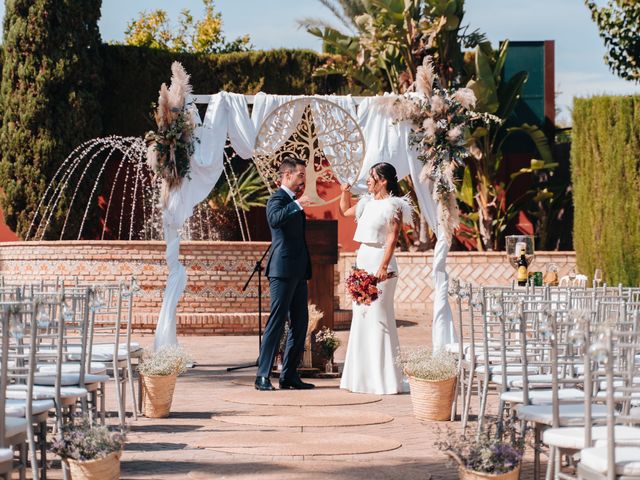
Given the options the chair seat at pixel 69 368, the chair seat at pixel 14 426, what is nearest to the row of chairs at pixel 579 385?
the chair seat at pixel 14 426

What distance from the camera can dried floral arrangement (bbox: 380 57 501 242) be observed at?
10789 millimetres

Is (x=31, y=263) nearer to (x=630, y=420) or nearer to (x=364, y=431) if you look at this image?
(x=364, y=431)

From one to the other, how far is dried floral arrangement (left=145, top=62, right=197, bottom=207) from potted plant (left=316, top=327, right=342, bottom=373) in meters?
2.25

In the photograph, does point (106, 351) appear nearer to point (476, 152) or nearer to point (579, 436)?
point (579, 436)

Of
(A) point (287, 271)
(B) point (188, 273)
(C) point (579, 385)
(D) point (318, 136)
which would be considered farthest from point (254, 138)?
(C) point (579, 385)

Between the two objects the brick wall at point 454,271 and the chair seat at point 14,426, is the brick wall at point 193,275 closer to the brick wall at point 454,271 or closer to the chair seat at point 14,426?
the brick wall at point 454,271

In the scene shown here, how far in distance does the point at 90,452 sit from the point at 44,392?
0.65 m

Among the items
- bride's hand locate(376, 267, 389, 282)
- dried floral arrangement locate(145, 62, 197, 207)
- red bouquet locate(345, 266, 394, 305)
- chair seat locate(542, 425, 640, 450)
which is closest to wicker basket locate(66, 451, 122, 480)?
chair seat locate(542, 425, 640, 450)

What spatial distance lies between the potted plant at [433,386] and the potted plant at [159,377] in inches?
71.4

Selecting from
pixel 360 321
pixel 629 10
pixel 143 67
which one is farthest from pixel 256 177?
pixel 360 321

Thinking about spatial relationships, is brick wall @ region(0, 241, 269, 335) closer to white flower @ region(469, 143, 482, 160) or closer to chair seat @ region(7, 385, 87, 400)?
white flower @ region(469, 143, 482, 160)

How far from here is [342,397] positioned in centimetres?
927

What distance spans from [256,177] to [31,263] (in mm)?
6157

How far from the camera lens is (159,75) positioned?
74.5 feet
